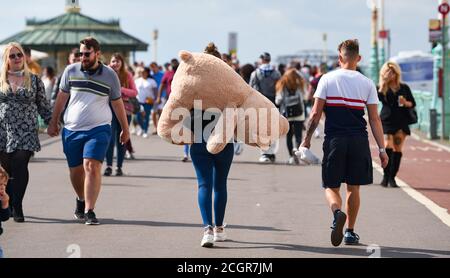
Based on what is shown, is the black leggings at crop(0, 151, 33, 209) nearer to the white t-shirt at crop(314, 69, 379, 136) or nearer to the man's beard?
the man's beard

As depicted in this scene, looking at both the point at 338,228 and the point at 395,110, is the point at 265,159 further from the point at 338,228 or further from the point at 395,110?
the point at 338,228

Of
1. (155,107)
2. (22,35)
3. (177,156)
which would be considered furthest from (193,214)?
(22,35)

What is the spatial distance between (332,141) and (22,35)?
65.7 metres

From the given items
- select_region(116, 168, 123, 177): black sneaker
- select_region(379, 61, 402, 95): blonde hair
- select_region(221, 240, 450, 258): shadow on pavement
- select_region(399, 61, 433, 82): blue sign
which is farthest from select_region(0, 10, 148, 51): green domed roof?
select_region(221, 240, 450, 258): shadow on pavement

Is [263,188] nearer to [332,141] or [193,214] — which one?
[193,214]

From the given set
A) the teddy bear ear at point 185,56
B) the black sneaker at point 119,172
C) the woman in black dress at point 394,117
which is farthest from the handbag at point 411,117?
the teddy bear ear at point 185,56

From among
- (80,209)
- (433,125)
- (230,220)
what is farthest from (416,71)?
(80,209)

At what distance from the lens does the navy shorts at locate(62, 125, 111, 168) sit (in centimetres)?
1168

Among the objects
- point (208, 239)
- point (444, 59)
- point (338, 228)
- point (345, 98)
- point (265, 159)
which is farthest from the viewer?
point (444, 59)

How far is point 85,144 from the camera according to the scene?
38.6 feet

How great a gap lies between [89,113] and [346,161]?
8.86ft

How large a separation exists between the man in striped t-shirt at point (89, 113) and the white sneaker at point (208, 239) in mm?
1814

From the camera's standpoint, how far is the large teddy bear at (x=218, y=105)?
10195 millimetres

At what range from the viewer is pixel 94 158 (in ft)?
38.2
